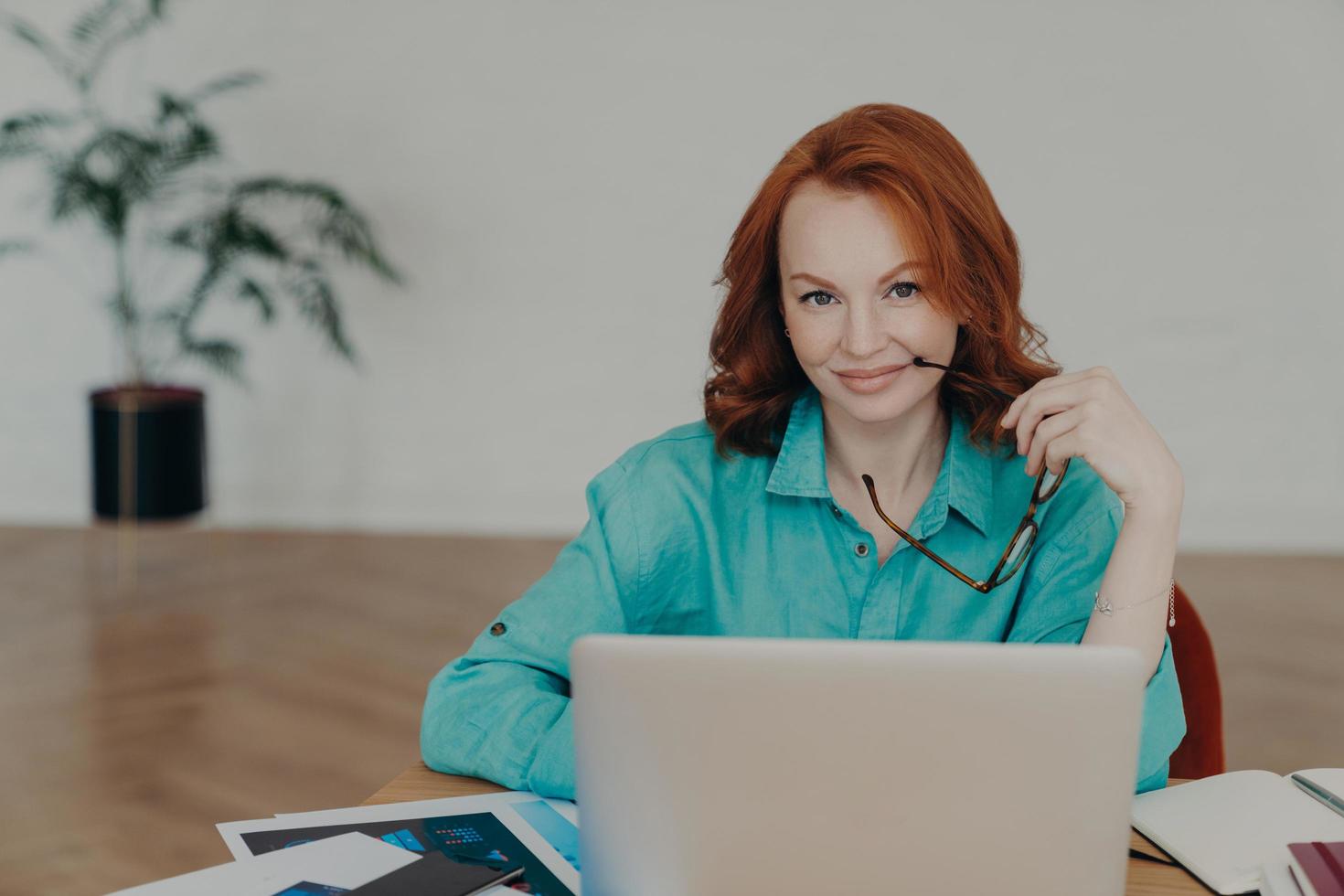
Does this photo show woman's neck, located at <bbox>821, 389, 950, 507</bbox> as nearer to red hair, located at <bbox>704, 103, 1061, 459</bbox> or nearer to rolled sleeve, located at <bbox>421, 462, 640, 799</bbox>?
red hair, located at <bbox>704, 103, 1061, 459</bbox>

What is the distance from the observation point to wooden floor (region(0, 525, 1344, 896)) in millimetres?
2836

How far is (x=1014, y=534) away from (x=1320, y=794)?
443mm

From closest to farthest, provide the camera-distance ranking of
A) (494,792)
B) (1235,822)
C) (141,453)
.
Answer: (1235,822) → (494,792) → (141,453)

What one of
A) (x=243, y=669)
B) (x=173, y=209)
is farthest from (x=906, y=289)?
(x=173, y=209)

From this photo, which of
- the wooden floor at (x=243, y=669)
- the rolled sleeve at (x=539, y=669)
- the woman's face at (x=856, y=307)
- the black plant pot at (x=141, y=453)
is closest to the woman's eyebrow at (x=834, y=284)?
the woman's face at (x=856, y=307)

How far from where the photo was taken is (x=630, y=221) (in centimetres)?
509

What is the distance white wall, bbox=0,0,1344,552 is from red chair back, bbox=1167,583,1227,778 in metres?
3.21

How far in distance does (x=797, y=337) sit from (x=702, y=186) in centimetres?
355

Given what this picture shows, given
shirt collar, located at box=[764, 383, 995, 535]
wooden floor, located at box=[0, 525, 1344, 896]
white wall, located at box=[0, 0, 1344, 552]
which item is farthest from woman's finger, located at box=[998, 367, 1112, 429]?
white wall, located at box=[0, 0, 1344, 552]

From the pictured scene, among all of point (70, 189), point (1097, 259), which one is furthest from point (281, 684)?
point (1097, 259)

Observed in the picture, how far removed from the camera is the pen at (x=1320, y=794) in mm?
1252

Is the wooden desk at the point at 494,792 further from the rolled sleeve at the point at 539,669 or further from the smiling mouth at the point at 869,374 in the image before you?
the smiling mouth at the point at 869,374

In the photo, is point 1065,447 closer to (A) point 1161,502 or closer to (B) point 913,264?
(A) point 1161,502

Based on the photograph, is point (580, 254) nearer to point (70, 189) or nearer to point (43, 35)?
point (70, 189)
